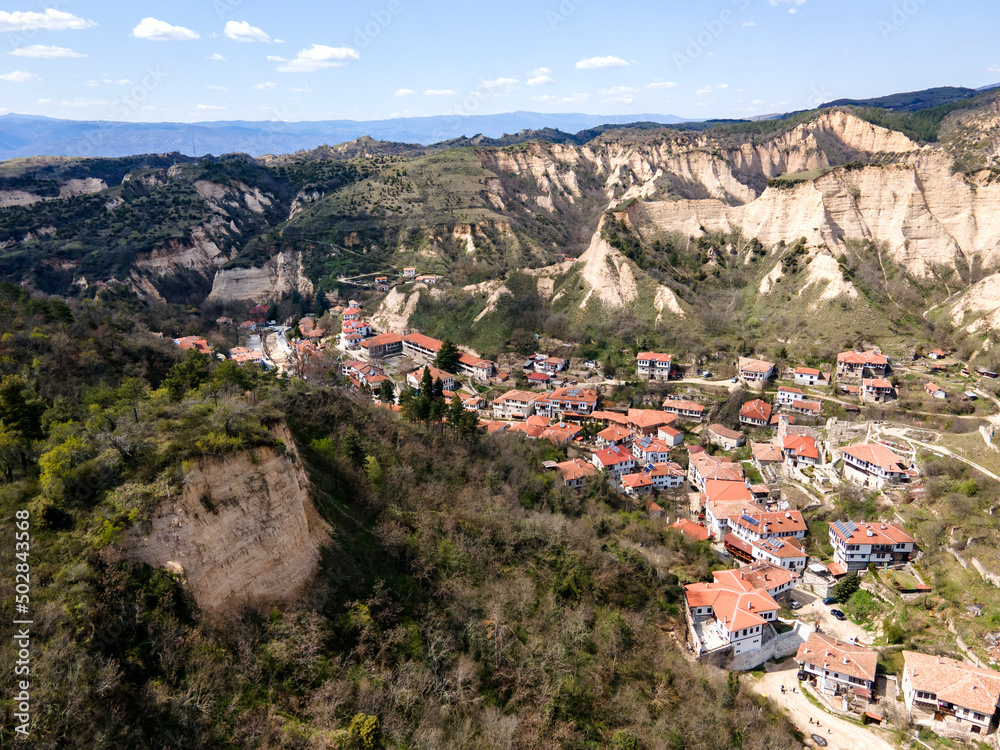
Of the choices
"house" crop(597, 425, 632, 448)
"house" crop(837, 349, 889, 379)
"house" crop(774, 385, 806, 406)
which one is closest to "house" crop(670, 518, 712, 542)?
"house" crop(597, 425, 632, 448)

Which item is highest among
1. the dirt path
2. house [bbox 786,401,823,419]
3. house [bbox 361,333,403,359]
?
house [bbox 361,333,403,359]

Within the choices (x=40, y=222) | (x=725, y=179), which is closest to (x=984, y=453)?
(x=725, y=179)

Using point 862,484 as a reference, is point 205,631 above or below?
above

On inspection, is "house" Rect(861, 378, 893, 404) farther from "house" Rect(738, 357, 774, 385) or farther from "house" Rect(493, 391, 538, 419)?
"house" Rect(493, 391, 538, 419)

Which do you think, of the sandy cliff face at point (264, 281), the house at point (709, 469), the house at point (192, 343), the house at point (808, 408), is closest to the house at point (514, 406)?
the house at point (709, 469)

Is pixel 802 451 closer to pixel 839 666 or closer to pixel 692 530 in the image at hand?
pixel 692 530

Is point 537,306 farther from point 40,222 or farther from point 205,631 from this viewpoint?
point 40,222
